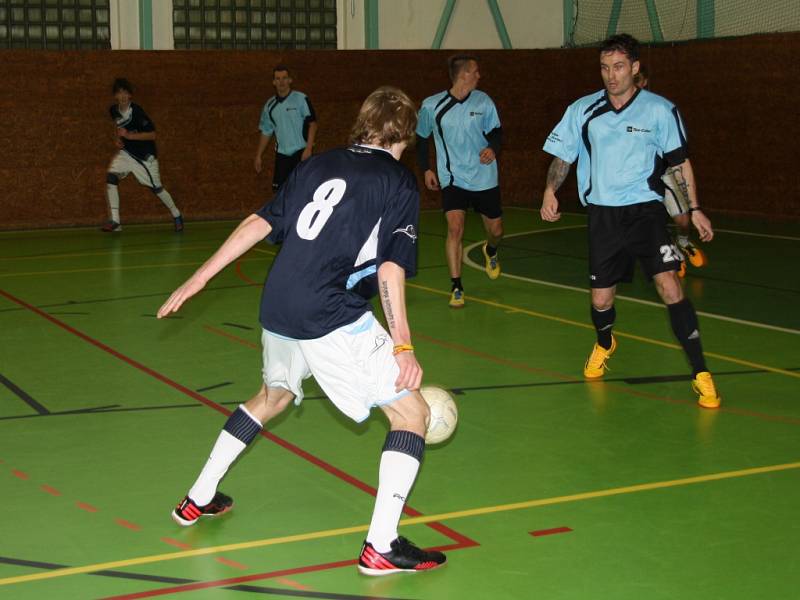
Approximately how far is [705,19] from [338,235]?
57.8 ft

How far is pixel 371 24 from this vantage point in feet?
76.8

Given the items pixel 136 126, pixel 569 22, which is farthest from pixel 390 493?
pixel 569 22

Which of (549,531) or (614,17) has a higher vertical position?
(614,17)

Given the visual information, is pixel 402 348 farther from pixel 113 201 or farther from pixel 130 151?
pixel 113 201

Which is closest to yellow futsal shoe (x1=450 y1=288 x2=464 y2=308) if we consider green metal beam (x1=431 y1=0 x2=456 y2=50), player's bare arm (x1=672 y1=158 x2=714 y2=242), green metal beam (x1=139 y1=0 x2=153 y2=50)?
player's bare arm (x1=672 y1=158 x2=714 y2=242)

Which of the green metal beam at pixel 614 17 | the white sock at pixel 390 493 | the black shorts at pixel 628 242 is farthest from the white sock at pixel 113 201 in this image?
the white sock at pixel 390 493

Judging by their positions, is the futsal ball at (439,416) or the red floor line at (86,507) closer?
the futsal ball at (439,416)

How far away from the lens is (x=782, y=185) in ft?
60.8

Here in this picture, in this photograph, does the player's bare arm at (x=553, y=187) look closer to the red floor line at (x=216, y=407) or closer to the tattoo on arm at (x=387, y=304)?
the red floor line at (x=216, y=407)

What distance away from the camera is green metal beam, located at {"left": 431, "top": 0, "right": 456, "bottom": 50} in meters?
23.6

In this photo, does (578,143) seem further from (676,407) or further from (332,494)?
(332,494)

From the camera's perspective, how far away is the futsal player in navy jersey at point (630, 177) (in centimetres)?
743

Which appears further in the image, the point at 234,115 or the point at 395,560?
the point at 234,115

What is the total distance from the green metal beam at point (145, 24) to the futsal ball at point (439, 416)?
1808cm
